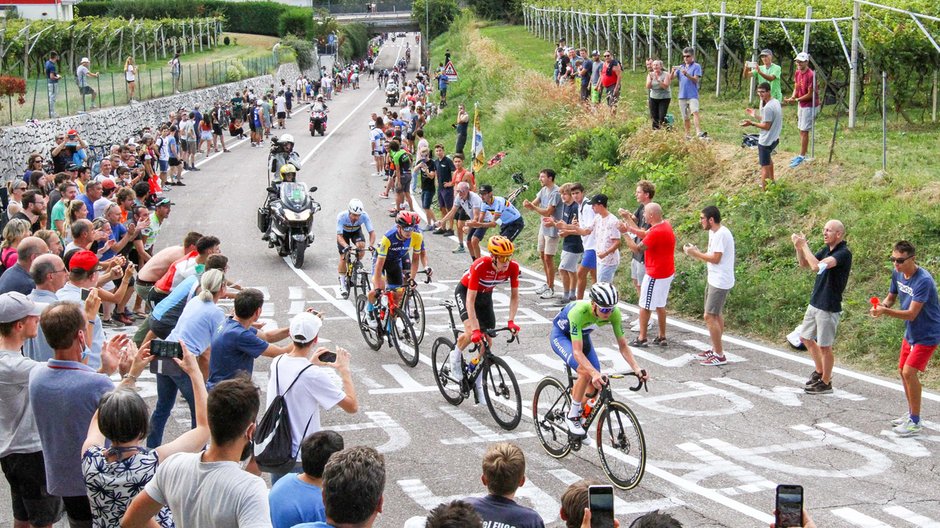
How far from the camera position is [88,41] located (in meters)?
48.7

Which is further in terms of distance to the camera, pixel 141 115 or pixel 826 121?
pixel 141 115

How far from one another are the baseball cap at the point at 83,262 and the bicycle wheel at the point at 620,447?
189 inches

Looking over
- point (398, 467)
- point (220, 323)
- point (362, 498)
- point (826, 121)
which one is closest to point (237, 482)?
point (362, 498)

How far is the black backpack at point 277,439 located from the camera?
6.82 m

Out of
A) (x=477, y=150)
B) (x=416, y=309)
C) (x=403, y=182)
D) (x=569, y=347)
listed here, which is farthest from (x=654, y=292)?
(x=477, y=150)

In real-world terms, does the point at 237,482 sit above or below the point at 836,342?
above

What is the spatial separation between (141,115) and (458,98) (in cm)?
1498

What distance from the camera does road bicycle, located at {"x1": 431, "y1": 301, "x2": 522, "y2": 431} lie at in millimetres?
10562

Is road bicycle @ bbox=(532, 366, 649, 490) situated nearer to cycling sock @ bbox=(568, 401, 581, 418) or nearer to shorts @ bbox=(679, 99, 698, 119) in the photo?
cycling sock @ bbox=(568, 401, 581, 418)

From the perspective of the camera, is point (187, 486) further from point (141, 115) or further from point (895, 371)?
point (141, 115)

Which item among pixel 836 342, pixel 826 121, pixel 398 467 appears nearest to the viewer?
pixel 398 467

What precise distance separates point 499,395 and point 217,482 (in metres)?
6.08

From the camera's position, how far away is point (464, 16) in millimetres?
93125

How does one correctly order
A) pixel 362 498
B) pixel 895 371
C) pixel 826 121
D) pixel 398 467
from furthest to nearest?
pixel 826 121
pixel 895 371
pixel 398 467
pixel 362 498
